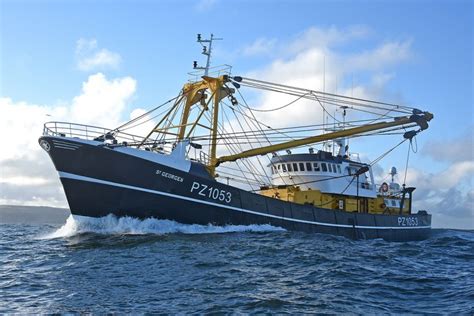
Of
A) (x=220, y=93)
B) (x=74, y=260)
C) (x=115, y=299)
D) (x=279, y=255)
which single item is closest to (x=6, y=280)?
(x=74, y=260)

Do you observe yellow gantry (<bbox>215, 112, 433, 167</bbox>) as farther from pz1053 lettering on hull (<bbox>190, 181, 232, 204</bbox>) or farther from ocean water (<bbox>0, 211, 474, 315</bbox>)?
ocean water (<bbox>0, 211, 474, 315</bbox>)

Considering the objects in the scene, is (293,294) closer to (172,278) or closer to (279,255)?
(172,278)

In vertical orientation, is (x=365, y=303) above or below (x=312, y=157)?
below

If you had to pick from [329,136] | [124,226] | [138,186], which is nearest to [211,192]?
[138,186]

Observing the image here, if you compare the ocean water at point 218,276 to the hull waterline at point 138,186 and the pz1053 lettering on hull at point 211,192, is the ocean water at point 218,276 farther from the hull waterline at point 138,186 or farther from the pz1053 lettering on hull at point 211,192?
the pz1053 lettering on hull at point 211,192

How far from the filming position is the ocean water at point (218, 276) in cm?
848

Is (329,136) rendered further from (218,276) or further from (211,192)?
(218,276)

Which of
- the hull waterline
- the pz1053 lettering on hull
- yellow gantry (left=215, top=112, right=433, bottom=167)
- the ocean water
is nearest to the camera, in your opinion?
the ocean water

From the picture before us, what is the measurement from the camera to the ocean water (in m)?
8.48

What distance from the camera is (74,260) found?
12570 millimetres

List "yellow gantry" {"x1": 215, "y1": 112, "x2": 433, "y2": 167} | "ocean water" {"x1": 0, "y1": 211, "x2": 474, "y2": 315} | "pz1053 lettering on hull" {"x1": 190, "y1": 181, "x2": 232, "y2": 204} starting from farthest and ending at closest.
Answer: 1. "yellow gantry" {"x1": 215, "y1": 112, "x2": 433, "y2": 167}
2. "pz1053 lettering on hull" {"x1": 190, "y1": 181, "x2": 232, "y2": 204}
3. "ocean water" {"x1": 0, "y1": 211, "x2": 474, "y2": 315}

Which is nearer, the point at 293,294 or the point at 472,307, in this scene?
the point at 472,307

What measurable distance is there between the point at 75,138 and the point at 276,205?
9.41 meters

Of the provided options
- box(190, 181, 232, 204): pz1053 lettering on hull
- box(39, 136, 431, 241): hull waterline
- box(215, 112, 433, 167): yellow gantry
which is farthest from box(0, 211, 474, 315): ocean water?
box(215, 112, 433, 167): yellow gantry
